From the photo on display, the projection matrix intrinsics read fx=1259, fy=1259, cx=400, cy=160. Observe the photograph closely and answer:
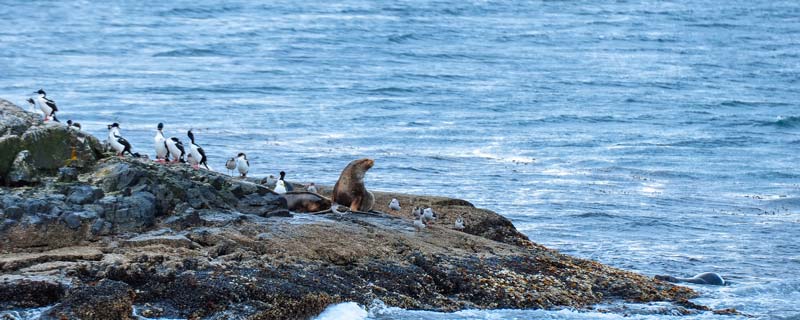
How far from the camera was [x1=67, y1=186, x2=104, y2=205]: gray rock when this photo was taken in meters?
12.7

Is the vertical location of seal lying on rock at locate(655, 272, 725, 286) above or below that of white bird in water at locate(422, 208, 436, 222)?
below

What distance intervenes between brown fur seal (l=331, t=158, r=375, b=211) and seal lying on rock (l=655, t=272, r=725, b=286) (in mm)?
3807

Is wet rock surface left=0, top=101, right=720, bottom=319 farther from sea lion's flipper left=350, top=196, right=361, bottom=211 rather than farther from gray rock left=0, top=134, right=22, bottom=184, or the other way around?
sea lion's flipper left=350, top=196, right=361, bottom=211

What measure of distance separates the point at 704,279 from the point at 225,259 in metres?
6.63

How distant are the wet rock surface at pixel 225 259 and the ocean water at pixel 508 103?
19.9 inches

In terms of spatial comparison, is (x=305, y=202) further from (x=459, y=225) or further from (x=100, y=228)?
(x=100, y=228)

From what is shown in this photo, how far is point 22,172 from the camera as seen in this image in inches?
514

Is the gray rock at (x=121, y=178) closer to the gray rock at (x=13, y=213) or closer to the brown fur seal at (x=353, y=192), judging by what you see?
the gray rock at (x=13, y=213)

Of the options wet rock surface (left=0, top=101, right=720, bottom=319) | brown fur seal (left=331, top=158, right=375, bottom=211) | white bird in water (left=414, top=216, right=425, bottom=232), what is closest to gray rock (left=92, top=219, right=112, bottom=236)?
wet rock surface (left=0, top=101, right=720, bottom=319)

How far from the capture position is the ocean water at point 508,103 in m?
20.0

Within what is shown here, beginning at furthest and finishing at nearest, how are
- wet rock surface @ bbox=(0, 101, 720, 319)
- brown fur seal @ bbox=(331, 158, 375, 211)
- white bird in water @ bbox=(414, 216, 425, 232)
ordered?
brown fur seal @ bbox=(331, 158, 375, 211)
white bird in water @ bbox=(414, 216, 425, 232)
wet rock surface @ bbox=(0, 101, 720, 319)

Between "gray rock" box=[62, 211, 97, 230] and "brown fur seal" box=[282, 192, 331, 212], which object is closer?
"gray rock" box=[62, 211, 97, 230]

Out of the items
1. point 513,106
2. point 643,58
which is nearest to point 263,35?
point 643,58

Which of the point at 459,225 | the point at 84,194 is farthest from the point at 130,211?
the point at 459,225
